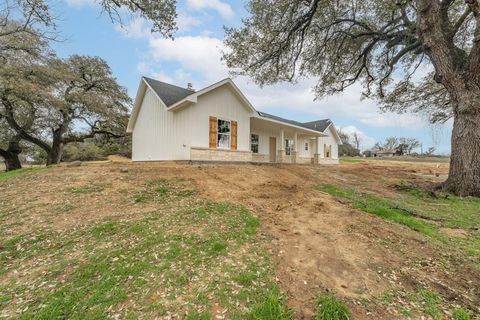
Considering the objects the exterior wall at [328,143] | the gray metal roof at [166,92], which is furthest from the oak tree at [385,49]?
the exterior wall at [328,143]

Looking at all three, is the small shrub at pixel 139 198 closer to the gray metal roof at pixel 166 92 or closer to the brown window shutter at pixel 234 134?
the gray metal roof at pixel 166 92

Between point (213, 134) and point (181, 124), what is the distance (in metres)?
1.74

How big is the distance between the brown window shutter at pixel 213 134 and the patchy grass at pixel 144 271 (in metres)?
8.31

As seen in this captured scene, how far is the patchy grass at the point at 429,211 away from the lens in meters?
4.62

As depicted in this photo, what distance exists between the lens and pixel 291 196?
6.97 m

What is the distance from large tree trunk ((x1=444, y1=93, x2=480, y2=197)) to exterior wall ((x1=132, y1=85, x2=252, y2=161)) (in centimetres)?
952

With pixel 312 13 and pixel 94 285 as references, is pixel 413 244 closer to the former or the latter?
pixel 94 285

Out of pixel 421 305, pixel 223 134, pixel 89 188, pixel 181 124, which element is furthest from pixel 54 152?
pixel 421 305

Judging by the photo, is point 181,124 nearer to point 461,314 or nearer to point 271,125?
point 271,125

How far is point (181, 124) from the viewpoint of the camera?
41.7 feet

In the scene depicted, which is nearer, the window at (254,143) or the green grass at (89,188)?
the green grass at (89,188)

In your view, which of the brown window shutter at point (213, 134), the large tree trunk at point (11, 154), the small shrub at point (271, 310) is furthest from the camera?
the large tree trunk at point (11, 154)

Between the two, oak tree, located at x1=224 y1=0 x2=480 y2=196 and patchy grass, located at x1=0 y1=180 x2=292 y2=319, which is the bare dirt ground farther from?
oak tree, located at x1=224 y1=0 x2=480 y2=196

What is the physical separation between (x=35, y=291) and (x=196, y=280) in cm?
200
